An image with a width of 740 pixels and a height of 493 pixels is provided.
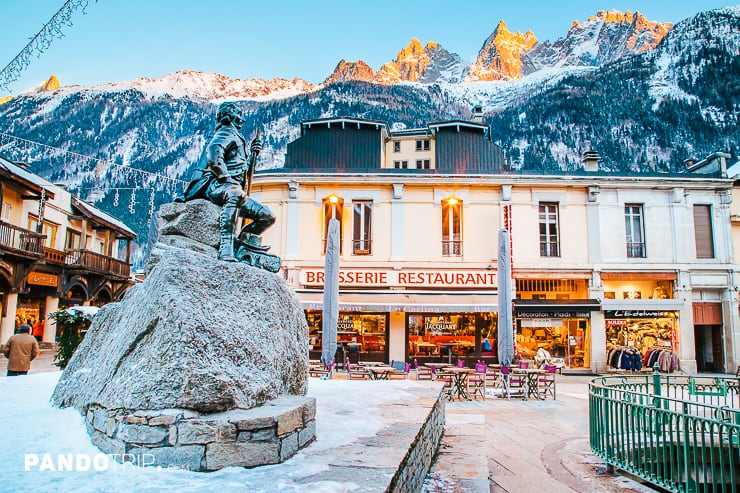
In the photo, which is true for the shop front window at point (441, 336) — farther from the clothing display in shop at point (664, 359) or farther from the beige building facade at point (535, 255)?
the clothing display in shop at point (664, 359)

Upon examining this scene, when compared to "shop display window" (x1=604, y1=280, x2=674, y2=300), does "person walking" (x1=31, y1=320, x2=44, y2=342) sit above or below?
below

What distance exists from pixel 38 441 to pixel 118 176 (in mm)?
62369

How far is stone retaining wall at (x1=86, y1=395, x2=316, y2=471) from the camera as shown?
10.8 feet

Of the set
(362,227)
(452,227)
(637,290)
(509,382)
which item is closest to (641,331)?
(637,290)

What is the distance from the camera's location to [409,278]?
63.8 ft

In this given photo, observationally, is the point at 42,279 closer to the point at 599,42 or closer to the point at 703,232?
the point at 703,232

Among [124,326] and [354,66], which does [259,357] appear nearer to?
[124,326]

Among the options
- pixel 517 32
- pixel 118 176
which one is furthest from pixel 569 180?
pixel 517 32

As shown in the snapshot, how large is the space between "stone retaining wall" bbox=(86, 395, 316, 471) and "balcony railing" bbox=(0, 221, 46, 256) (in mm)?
19438

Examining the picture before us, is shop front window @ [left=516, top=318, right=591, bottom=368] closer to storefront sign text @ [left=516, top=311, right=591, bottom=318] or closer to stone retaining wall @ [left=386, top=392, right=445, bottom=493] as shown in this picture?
storefront sign text @ [left=516, top=311, right=591, bottom=318]

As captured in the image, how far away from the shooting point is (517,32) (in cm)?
16350

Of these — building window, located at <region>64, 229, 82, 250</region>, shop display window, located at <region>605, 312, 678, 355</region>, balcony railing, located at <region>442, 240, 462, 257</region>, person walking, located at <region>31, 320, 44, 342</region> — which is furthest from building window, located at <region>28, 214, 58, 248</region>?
shop display window, located at <region>605, 312, 678, 355</region>

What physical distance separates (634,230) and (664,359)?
215 inches

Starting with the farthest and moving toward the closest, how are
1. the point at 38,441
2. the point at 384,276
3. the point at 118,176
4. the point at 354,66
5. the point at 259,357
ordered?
the point at 354,66 → the point at 118,176 → the point at 384,276 → the point at 259,357 → the point at 38,441
